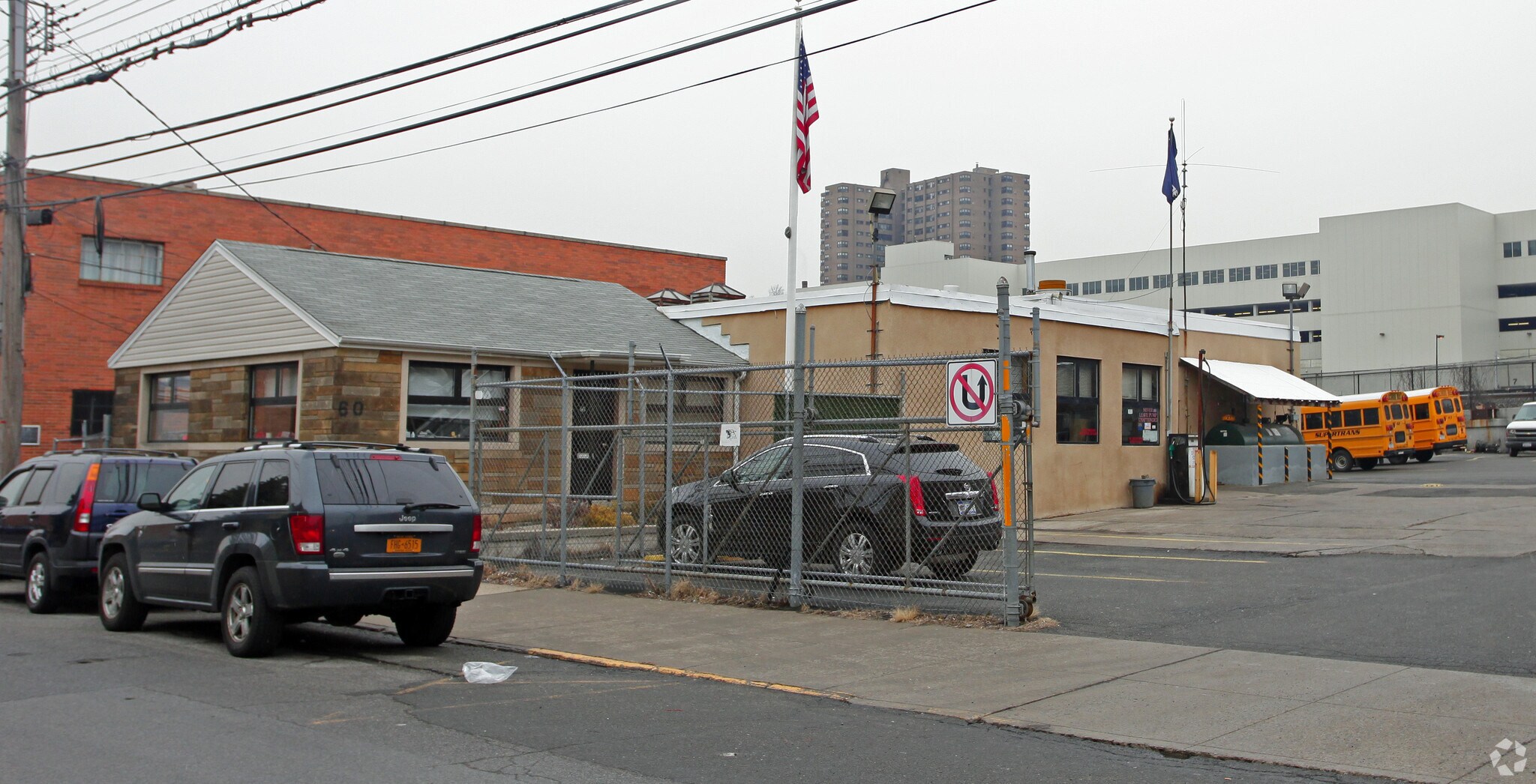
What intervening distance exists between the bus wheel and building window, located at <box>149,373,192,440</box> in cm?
3391

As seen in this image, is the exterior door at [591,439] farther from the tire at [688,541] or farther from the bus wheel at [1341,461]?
the bus wheel at [1341,461]

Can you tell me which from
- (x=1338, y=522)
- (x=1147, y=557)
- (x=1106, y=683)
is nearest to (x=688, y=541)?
(x=1106, y=683)

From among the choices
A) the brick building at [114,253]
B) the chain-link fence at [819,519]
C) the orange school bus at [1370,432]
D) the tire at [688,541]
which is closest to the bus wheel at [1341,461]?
the orange school bus at [1370,432]

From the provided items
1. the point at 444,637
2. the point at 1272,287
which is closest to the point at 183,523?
the point at 444,637

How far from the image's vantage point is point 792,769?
653 centimetres

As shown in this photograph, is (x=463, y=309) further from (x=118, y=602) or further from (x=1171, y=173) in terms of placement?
(x=1171, y=173)

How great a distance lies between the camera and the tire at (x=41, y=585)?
42.0 ft

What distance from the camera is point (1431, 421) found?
4022 centimetres

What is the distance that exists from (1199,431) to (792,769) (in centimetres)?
2378

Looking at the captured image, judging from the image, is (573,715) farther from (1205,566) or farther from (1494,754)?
(1205,566)

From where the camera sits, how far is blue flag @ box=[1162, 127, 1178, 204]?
2750 centimetres

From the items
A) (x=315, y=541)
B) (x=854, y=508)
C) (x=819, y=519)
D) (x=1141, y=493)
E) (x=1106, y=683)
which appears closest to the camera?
(x=1106, y=683)

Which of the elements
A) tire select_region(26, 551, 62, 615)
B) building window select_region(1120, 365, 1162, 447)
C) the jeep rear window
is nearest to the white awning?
building window select_region(1120, 365, 1162, 447)

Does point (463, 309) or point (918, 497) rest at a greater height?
point (463, 309)
